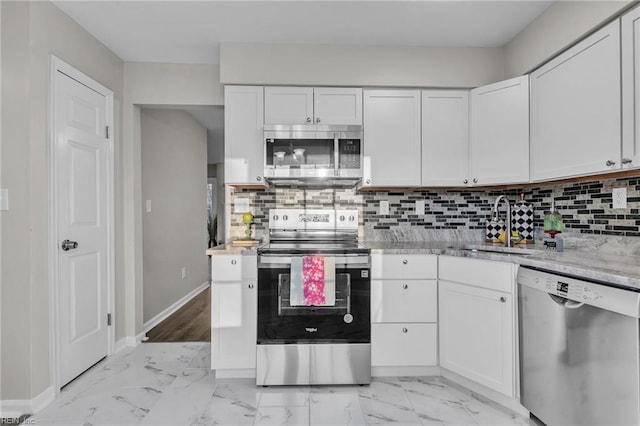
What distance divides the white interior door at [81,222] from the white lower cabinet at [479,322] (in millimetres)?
2484

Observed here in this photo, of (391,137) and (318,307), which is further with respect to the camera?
(391,137)

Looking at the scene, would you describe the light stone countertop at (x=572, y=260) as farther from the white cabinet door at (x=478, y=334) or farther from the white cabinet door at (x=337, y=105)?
the white cabinet door at (x=337, y=105)

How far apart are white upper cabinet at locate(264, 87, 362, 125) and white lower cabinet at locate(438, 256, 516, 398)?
4.28 ft

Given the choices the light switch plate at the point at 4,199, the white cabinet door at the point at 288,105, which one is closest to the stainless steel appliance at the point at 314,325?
the white cabinet door at the point at 288,105

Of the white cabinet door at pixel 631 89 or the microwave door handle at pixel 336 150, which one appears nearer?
the white cabinet door at pixel 631 89

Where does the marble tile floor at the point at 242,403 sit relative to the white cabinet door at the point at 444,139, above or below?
below

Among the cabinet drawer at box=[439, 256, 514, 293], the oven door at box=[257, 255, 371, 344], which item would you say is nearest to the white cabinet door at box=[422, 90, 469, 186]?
the cabinet drawer at box=[439, 256, 514, 293]

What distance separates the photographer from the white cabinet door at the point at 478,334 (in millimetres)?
2010

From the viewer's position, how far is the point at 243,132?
2.70 metres

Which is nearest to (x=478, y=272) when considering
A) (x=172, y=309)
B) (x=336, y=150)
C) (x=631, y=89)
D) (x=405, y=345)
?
(x=405, y=345)

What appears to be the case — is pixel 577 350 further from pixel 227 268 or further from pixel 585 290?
pixel 227 268

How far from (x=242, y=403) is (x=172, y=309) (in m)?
2.26

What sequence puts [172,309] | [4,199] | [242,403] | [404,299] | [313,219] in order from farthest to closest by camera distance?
[172,309] < [313,219] < [404,299] < [242,403] < [4,199]

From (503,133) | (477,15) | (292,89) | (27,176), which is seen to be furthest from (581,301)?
(27,176)
